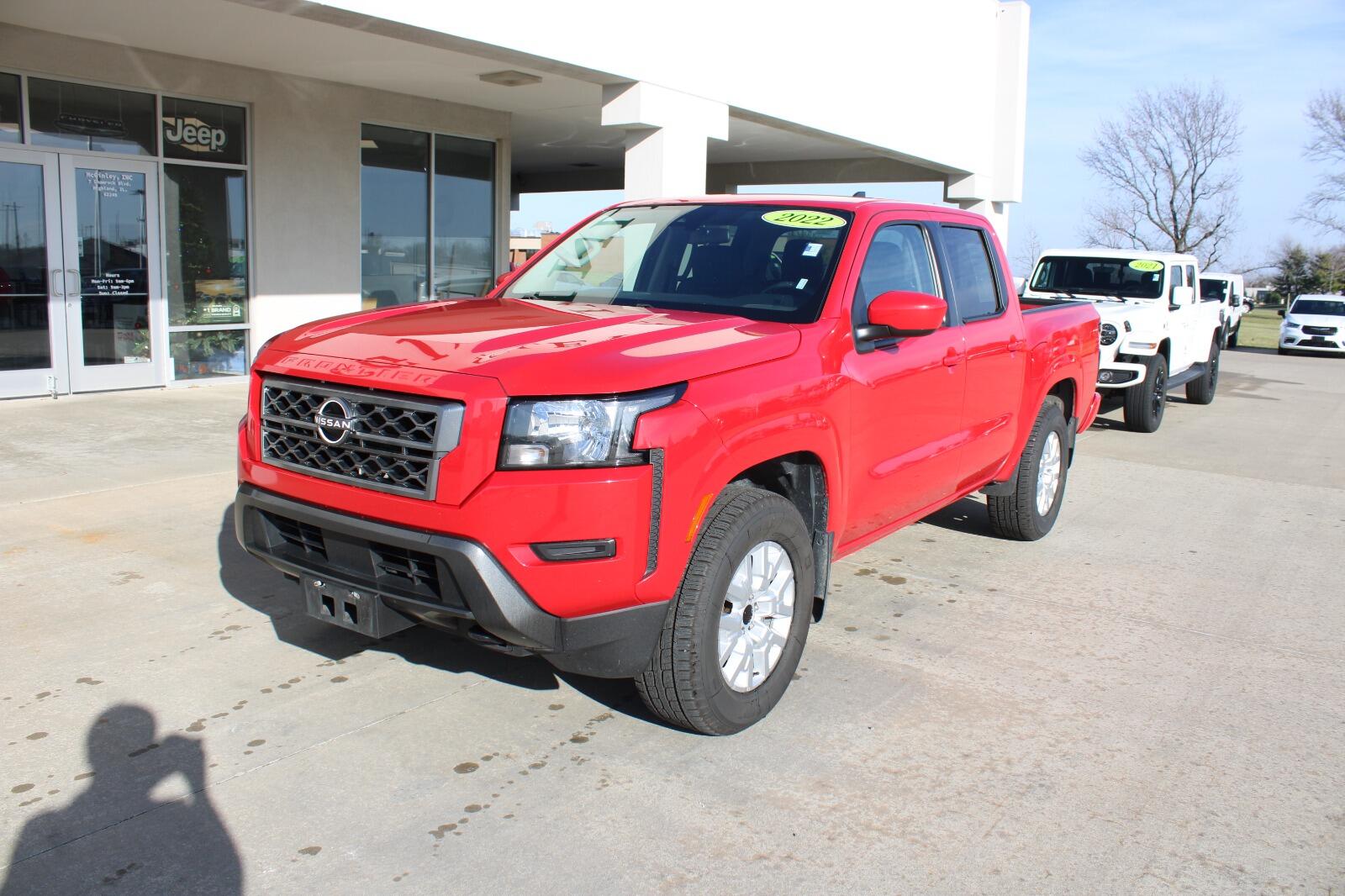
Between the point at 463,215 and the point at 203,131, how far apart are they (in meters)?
4.09

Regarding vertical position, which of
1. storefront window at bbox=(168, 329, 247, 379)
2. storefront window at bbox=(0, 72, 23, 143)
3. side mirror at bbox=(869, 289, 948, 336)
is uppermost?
storefront window at bbox=(0, 72, 23, 143)

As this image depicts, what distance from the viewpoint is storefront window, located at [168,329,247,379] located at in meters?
12.2

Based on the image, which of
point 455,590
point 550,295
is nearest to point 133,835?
point 455,590

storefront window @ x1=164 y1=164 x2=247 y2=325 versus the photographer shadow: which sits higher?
storefront window @ x1=164 y1=164 x2=247 y2=325

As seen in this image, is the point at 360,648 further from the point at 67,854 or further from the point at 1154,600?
the point at 1154,600

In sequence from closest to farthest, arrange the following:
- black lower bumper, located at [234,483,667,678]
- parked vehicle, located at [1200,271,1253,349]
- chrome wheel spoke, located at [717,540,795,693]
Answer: black lower bumper, located at [234,483,667,678] < chrome wheel spoke, located at [717,540,795,693] < parked vehicle, located at [1200,271,1253,349]

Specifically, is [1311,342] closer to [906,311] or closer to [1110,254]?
[1110,254]

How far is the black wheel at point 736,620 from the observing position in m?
3.62

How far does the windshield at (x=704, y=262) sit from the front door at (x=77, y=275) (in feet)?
24.7

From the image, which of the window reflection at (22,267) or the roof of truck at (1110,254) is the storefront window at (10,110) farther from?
the roof of truck at (1110,254)

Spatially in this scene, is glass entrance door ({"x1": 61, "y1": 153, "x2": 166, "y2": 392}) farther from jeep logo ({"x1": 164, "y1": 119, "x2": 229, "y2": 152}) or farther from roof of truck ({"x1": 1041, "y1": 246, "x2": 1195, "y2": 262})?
roof of truck ({"x1": 1041, "y1": 246, "x2": 1195, "y2": 262})

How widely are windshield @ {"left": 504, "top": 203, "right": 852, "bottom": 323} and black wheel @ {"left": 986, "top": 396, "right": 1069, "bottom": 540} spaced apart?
96.7 inches

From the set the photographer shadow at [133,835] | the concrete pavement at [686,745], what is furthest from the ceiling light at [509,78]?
the photographer shadow at [133,835]

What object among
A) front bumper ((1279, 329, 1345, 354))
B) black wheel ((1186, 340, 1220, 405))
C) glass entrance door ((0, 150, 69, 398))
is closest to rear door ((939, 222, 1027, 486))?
glass entrance door ((0, 150, 69, 398))
